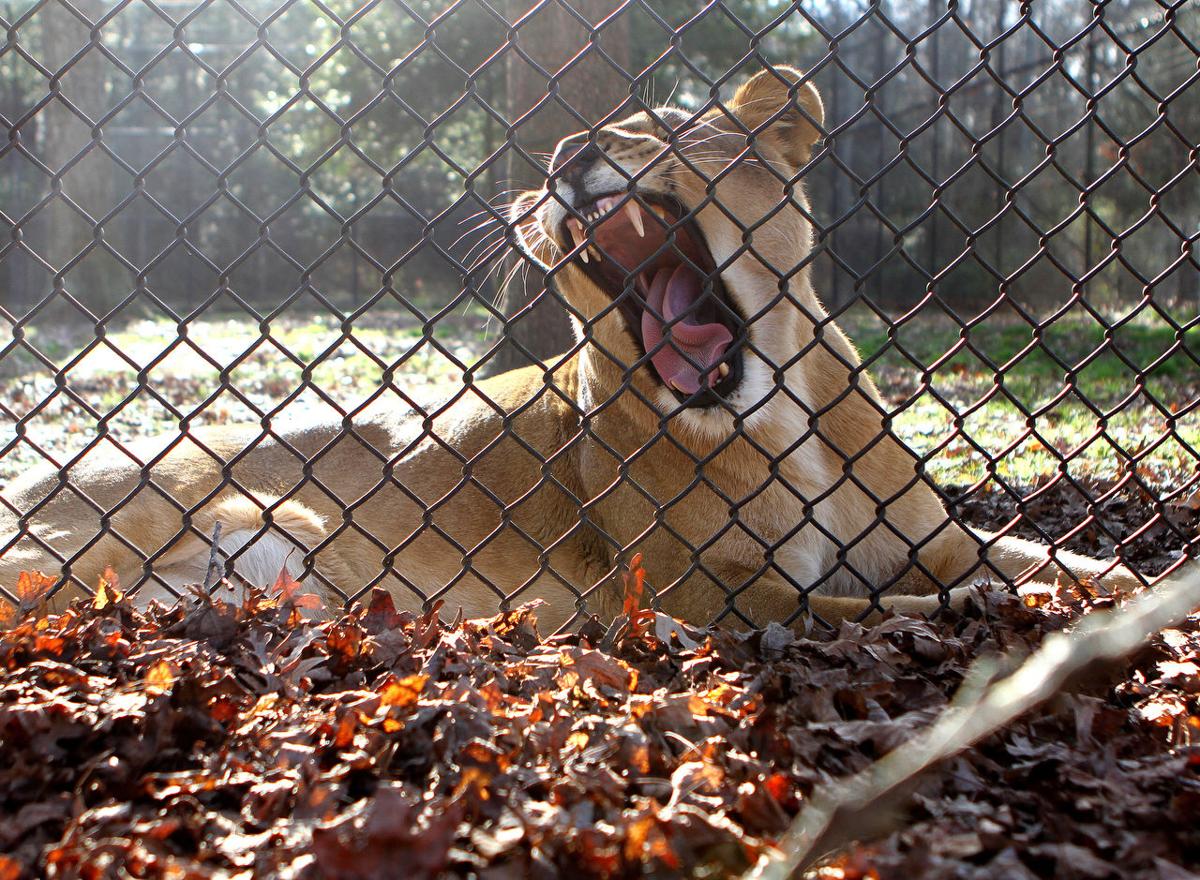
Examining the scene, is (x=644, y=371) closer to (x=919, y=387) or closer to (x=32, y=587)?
(x=919, y=387)

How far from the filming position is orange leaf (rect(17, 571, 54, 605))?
9.37 feet

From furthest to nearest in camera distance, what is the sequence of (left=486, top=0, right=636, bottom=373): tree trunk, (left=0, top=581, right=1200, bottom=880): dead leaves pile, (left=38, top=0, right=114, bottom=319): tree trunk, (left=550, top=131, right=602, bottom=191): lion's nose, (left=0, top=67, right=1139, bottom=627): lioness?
(left=38, top=0, right=114, bottom=319): tree trunk → (left=486, top=0, right=636, bottom=373): tree trunk → (left=0, top=67, right=1139, bottom=627): lioness → (left=550, top=131, right=602, bottom=191): lion's nose → (left=0, top=581, right=1200, bottom=880): dead leaves pile

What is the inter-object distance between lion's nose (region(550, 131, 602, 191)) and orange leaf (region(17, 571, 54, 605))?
1.75 meters

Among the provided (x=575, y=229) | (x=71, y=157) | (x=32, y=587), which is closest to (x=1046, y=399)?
(x=575, y=229)

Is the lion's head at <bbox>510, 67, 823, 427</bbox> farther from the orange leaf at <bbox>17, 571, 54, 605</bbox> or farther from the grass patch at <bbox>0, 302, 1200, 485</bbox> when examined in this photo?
the orange leaf at <bbox>17, 571, 54, 605</bbox>

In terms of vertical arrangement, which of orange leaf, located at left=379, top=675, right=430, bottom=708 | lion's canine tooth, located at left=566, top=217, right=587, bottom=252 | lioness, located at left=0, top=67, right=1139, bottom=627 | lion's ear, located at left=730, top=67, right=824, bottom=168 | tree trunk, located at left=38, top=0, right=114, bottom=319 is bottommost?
orange leaf, located at left=379, top=675, right=430, bottom=708

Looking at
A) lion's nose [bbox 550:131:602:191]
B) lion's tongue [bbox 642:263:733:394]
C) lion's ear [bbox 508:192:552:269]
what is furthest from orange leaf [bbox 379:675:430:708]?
lion's ear [bbox 508:192:552:269]

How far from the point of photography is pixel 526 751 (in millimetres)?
2061

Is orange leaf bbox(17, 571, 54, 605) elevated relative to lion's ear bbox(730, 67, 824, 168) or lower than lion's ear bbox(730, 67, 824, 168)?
lower

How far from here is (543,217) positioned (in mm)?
3645

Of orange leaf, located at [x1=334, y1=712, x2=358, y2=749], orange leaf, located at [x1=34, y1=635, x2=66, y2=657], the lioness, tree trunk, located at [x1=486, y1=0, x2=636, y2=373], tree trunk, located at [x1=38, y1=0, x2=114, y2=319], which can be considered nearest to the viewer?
orange leaf, located at [x1=334, y1=712, x2=358, y2=749]

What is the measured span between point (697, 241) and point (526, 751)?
1.95 meters

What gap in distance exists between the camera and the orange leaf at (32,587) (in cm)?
286

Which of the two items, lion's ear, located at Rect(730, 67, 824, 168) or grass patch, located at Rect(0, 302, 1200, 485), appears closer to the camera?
grass patch, located at Rect(0, 302, 1200, 485)
